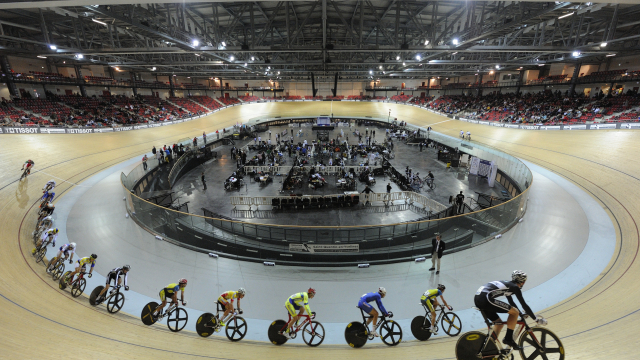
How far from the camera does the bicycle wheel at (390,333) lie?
4172mm

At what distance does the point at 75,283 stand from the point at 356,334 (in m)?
6.00

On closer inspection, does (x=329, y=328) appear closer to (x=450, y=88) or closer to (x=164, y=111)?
(x=164, y=111)

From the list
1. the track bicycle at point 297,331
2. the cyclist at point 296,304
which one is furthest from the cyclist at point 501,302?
the track bicycle at point 297,331

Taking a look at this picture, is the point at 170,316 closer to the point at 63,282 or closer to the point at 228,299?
the point at 228,299

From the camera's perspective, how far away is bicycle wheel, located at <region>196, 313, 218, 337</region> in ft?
14.6

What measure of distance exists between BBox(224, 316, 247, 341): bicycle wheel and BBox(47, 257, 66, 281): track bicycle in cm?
475

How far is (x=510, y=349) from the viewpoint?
3.13m

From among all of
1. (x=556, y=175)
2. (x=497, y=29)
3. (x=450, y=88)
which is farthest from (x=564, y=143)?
(x=450, y=88)

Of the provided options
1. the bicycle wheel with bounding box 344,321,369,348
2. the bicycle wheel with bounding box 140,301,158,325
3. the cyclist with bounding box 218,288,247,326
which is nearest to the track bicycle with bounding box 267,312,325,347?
the bicycle wheel with bounding box 344,321,369,348

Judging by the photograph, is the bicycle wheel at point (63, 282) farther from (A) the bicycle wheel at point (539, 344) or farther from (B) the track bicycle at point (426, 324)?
Answer: (A) the bicycle wheel at point (539, 344)

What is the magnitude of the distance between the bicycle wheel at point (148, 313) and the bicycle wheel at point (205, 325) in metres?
1.02

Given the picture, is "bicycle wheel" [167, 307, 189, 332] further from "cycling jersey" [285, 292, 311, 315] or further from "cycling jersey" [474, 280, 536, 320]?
"cycling jersey" [474, 280, 536, 320]

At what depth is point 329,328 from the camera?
493 centimetres

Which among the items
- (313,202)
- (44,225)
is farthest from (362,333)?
(44,225)
